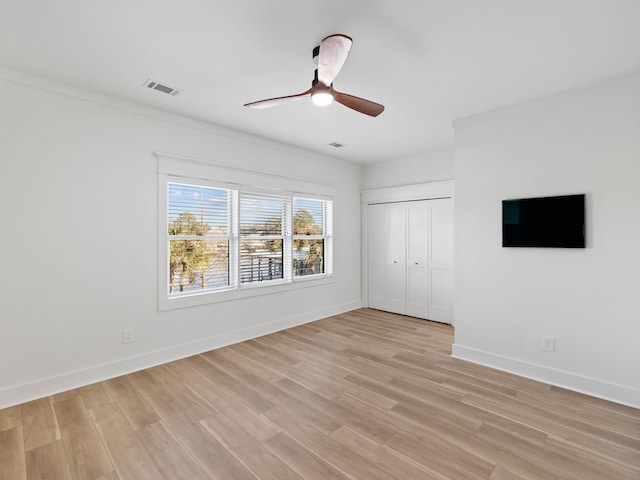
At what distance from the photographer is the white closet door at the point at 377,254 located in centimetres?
587

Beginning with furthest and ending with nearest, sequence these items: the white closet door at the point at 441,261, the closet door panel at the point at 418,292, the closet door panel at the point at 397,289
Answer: the closet door panel at the point at 397,289
the closet door panel at the point at 418,292
the white closet door at the point at 441,261

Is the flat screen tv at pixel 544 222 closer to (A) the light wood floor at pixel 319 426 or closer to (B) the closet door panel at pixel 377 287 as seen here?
(A) the light wood floor at pixel 319 426

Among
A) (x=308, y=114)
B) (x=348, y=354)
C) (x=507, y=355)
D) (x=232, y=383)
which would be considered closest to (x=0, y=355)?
(x=232, y=383)

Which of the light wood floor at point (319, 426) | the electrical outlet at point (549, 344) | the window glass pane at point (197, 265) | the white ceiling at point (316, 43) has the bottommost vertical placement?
the light wood floor at point (319, 426)

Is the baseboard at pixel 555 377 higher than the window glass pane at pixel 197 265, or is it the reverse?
the window glass pane at pixel 197 265

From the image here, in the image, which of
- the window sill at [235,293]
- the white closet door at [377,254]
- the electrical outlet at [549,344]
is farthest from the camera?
the white closet door at [377,254]

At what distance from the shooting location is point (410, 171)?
18.0 feet

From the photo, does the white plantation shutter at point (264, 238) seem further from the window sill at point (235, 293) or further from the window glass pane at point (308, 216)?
the window glass pane at point (308, 216)

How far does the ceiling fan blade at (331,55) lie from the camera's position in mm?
1893

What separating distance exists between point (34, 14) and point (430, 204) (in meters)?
4.99

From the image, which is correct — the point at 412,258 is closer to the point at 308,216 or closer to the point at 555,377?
the point at 308,216

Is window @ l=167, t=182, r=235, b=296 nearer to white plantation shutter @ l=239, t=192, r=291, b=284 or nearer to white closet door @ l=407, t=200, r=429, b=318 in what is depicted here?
white plantation shutter @ l=239, t=192, r=291, b=284

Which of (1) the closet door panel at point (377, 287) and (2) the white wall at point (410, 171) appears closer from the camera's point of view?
(2) the white wall at point (410, 171)

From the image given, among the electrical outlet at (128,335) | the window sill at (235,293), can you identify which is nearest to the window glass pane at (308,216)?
the window sill at (235,293)
